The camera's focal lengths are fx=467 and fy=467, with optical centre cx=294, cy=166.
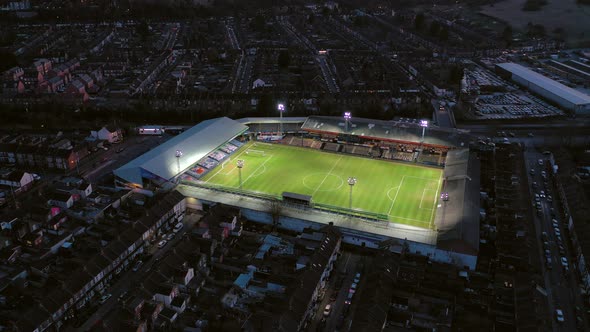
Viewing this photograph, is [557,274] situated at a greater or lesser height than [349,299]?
greater

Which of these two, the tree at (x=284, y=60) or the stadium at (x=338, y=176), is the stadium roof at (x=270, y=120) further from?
the tree at (x=284, y=60)

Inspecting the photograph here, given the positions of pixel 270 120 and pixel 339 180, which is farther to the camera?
pixel 270 120

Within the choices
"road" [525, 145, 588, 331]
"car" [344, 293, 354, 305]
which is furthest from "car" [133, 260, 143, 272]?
"road" [525, 145, 588, 331]

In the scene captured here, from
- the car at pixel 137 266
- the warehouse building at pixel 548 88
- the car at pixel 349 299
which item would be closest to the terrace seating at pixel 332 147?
the car at pixel 349 299

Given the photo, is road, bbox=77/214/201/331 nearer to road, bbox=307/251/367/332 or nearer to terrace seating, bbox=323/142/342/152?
road, bbox=307/251/367/332

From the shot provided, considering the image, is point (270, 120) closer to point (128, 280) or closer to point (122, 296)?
point (128, 280)

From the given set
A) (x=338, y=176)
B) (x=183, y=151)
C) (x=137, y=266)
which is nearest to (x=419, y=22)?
(x=338, y=176)
